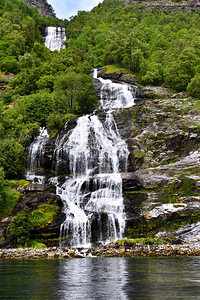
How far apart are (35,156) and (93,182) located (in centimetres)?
1346

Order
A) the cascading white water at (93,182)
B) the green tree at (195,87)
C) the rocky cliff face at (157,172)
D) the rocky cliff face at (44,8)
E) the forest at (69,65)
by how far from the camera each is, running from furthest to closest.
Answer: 1. the rocky cliff face at (44,8)
2. the green tree at (195,87)
3. the forest at (69,65)
4. the cascading white water at (93,182)
5. the rocky cliff face at (157,172)

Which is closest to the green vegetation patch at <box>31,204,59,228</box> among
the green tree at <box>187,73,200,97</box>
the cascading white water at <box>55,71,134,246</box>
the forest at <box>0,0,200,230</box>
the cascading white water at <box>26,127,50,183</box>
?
the cascading white water at <box>55,71,134,246</box>

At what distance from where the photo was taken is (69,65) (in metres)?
88.8

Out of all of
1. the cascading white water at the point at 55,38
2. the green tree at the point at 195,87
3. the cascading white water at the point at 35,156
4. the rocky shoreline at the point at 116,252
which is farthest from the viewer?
the cascading white water at the point at 55,38

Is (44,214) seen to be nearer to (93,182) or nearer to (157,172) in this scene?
(93,182)

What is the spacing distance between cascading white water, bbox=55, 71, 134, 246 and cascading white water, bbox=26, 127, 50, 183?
3123mm

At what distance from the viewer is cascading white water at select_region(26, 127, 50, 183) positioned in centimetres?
4824

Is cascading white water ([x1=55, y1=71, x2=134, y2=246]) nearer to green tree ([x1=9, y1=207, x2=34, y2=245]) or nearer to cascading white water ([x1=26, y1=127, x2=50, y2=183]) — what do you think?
cascading white water ([x1=26, y1=127, x2=50, y2=183])

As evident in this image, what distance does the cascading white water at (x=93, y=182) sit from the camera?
36219 mm

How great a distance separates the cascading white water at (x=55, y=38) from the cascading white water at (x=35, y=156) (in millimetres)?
79685

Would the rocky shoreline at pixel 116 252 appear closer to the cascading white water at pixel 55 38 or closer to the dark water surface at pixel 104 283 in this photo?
the dark water surface at pixel 104 283

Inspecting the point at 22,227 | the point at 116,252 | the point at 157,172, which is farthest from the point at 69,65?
the point at 116,252

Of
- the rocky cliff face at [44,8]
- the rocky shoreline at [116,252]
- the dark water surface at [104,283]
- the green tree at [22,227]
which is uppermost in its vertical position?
the rocky cliff face at [44,8]

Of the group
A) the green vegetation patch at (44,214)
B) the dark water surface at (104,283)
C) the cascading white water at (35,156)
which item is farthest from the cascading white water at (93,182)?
the dark water surface at (104,283)
